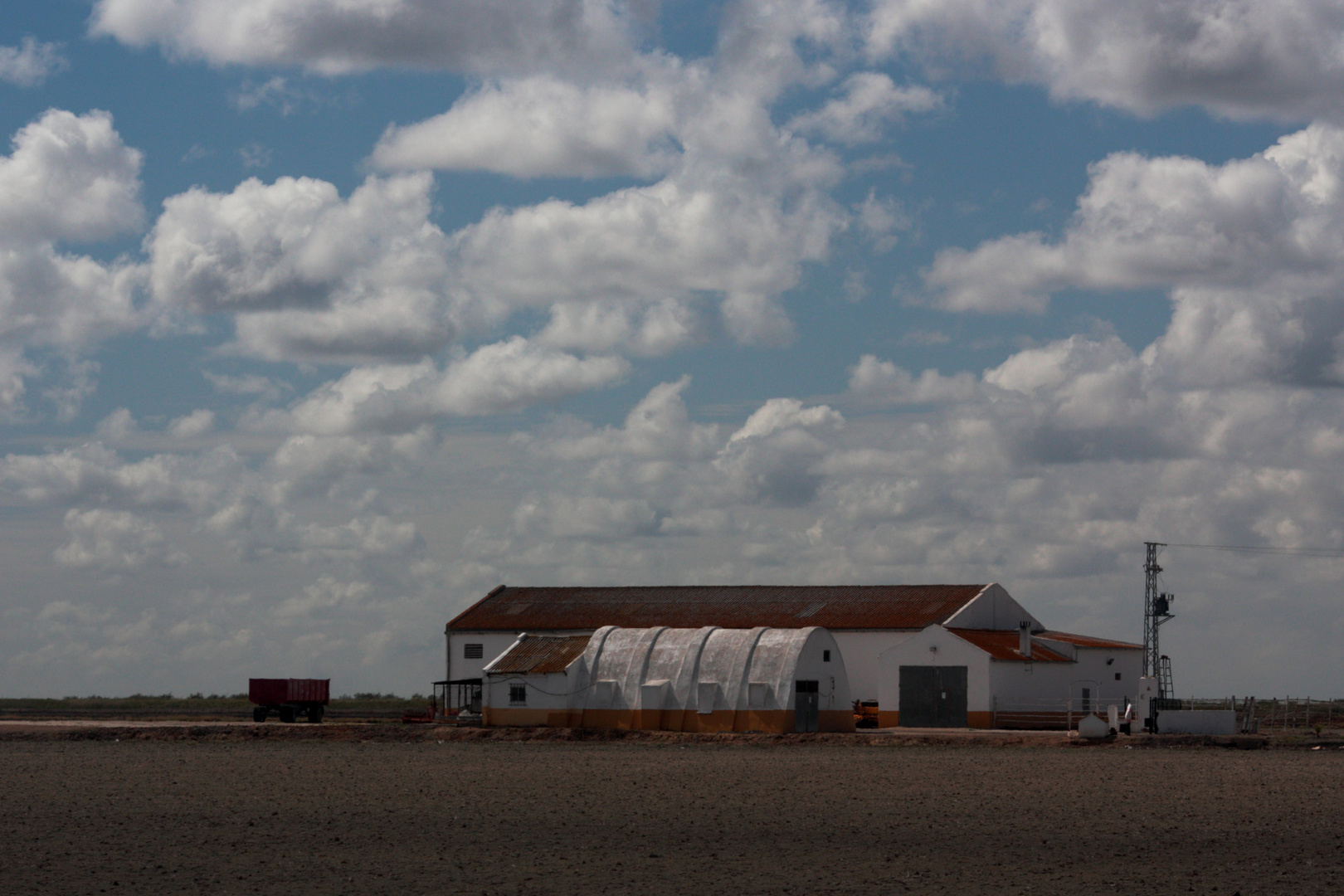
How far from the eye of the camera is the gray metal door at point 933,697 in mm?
53031

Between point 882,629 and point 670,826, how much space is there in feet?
123

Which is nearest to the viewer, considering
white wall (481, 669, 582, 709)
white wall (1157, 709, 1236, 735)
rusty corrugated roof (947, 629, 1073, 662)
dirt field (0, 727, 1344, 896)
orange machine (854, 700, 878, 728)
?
dirt field (0, 727, 1344, 896)

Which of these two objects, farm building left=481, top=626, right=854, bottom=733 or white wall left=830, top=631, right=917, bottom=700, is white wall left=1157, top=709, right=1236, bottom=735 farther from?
white wall left=830, top=631, right=917, bottom=700

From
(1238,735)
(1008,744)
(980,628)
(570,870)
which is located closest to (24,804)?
(570,870)

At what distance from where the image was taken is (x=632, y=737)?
50.9 metres

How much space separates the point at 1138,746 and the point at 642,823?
85.7 ft

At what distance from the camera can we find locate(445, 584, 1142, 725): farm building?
175 feet

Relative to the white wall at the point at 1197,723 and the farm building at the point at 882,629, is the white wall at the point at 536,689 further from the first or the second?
the white wall at the point at 1197,723

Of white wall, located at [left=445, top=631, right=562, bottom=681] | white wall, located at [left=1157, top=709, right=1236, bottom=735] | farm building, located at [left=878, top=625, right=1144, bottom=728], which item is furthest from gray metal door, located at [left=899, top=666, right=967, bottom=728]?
white wall, located at [left=445, top=631, right=562, bottom=681]

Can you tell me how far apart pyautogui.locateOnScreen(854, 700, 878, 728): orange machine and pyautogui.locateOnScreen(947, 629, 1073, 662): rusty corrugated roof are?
4.01m

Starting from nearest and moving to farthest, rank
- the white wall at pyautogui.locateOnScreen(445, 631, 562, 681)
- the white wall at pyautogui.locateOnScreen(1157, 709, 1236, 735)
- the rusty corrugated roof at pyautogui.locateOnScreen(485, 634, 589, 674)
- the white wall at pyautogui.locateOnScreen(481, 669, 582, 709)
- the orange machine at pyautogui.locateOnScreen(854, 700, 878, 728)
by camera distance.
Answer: the white wall at pyautogui.locateOnScreen(1157, 709, 1236, 735) < the white wall at pyautogui.locateOnScreen(481, 669, 582, 709) < the orange machine at pyautogui.locateOnScreen(854, 700, 878, 728) < the rusty corrugated roof at pyautogui.locateOnScreen(485, 634, 589, 674) < the white wall at pyautogui.locateOnScreen(445, 631, 562, 681)

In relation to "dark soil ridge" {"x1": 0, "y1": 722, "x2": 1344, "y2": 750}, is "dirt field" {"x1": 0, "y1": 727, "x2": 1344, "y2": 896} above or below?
above

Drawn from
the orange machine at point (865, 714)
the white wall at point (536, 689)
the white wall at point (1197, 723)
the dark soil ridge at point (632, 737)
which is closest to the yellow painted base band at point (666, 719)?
the white wall at point (536, 689)

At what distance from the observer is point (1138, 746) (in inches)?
1741
